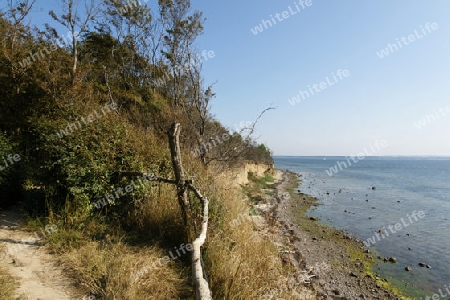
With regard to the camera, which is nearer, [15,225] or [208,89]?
[15,225]

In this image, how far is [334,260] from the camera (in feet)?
32.9

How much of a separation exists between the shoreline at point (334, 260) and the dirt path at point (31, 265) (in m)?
5.91

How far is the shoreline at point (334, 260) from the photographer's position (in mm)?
7895

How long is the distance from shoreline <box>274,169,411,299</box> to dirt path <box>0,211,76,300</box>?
591cm

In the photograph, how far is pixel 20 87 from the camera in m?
8.16

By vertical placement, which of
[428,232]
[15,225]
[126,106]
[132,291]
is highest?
[126,106]

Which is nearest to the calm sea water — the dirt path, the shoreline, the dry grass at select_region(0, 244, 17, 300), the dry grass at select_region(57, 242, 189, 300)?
the shoreline

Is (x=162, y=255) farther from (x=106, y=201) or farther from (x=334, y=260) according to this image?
(x=334, y=260)

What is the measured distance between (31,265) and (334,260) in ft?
32.7

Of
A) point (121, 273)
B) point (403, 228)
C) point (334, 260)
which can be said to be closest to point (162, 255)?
point (121, 273)

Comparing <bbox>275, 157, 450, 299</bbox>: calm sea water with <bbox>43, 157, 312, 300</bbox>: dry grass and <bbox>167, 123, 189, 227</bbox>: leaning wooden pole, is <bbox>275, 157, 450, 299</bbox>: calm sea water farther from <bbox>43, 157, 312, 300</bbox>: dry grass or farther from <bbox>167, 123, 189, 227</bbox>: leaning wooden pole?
<bbox>167, 123, 189, 227</bbox>: leaning wooden pole

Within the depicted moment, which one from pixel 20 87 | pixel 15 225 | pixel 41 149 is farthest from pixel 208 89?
pixel 15 225

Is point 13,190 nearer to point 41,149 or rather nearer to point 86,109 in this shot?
point 41,149

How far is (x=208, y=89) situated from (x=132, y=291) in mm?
9828
